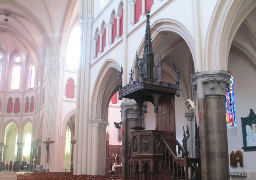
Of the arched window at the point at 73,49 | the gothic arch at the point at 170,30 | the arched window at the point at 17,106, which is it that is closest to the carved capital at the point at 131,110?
the gothic arch at the point at 170,30

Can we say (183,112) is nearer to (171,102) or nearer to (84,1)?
(171,102)

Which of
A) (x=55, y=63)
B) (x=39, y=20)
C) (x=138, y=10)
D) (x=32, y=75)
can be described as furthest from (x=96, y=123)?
→ (x=32, y=75)

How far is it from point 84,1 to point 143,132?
42.7 ft

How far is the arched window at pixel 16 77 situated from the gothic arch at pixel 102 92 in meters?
19.7

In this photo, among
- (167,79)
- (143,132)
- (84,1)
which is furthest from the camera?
(84,1)

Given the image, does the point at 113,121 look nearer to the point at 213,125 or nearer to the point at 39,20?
the point at 39,20

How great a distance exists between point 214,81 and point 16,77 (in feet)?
98.7

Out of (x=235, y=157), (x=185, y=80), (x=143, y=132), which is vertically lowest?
(x=235, y=157)

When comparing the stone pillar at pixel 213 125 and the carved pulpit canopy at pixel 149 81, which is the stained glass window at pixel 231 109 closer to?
the carved pulpit canopy at pixel 149 81

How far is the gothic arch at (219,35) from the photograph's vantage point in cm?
904

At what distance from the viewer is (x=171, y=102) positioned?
10.7 meters

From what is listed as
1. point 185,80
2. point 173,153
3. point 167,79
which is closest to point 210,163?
point 173,153

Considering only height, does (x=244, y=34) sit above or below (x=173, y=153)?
above

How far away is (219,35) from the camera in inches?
359
